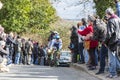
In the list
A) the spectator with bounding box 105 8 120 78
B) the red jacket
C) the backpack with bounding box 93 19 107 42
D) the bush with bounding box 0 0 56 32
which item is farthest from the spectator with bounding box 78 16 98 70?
the bush with bounding box 0 0 56 32

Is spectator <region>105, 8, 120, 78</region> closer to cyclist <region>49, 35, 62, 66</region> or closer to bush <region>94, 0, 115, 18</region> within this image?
cyclist <region>49, 35, 62, 66</region>

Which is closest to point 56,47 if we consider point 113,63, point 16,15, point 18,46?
point 18,46

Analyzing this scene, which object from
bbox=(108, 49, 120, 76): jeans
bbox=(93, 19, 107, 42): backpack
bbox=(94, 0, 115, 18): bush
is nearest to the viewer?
bbox=(108, 49, 120, 76): jeans

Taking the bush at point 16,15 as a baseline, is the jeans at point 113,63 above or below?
below

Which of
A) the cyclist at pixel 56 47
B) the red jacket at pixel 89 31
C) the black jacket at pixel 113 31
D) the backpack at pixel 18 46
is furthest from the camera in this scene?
the backpack at pixel 18 46

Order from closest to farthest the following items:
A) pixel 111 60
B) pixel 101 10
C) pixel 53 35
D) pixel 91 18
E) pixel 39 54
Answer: pixel 111 60, pixel 91 18, pixel 53 35, pixel 101 10, pixel 39 54

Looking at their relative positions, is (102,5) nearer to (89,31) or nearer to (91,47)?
(89,31)

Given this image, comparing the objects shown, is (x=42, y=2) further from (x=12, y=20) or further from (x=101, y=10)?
(x=101, y=10)

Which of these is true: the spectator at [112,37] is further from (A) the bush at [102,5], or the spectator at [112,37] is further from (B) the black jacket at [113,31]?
(A) the bush at [102,5]

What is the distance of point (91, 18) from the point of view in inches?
650

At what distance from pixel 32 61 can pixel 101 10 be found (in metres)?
5.38

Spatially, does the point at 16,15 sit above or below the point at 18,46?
above

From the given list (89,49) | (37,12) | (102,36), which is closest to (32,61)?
(89,49)

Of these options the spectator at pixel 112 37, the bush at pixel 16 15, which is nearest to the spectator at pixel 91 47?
the spectator at pixel 112 37
